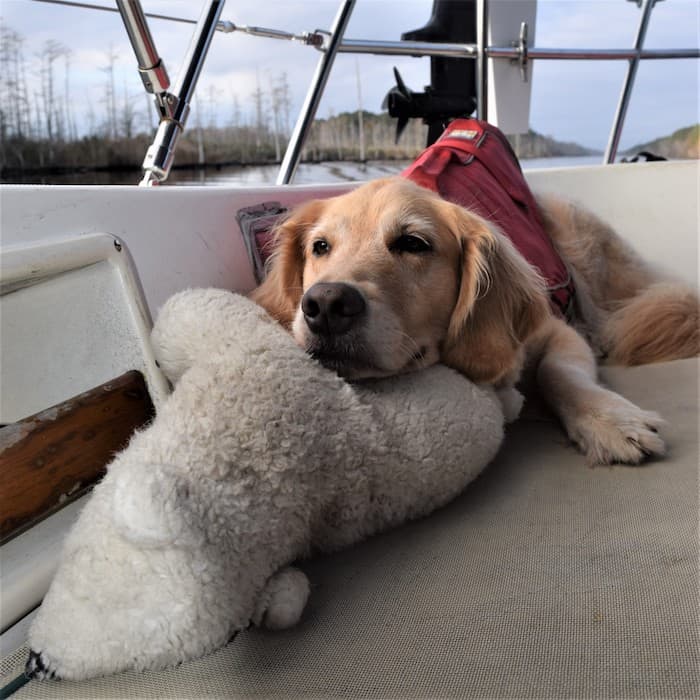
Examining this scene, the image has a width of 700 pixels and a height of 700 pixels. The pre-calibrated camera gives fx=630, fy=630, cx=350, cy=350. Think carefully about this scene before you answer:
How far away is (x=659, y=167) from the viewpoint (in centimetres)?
273

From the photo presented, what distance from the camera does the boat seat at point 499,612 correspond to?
2.33 ft

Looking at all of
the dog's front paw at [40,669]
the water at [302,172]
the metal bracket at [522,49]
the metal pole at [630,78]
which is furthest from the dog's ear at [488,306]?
the metal pole at [630,78]

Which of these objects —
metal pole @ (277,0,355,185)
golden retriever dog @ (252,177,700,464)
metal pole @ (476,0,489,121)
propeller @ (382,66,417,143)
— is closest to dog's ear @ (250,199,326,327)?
golden retriever dog @ (252,177,700,464)

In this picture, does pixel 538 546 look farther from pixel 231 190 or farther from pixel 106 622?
pixel 231 190

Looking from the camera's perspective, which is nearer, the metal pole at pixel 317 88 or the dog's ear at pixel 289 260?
the dog's ear at pixel 289 260

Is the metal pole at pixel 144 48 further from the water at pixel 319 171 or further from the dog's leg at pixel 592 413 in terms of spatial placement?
the dog's leg at pixel 592 413

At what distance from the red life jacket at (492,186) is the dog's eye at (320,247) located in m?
0.57

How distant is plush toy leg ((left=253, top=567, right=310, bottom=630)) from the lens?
0.80m

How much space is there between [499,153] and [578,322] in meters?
0.69

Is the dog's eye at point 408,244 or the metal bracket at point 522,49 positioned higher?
the metal bracket at point 522,49

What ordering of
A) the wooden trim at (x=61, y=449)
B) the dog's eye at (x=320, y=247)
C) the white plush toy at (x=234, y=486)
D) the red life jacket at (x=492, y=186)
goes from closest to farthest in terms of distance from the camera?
the white plush toy at (x=234, y=486), the wooden trim at (x=61, y=449), the dog's eye at (x=320, y=247), the red life jacket at (x=492, y=186)

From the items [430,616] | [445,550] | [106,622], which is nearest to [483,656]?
[430,616]

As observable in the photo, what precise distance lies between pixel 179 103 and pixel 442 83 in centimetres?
214

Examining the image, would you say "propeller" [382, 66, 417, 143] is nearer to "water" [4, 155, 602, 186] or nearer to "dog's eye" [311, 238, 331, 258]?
"water" [4, 155, 602, 186]
